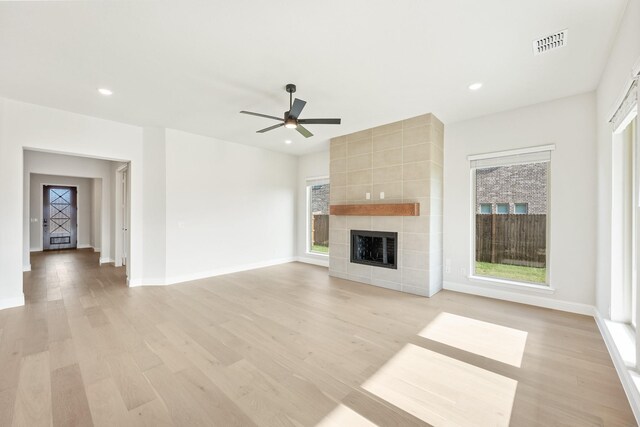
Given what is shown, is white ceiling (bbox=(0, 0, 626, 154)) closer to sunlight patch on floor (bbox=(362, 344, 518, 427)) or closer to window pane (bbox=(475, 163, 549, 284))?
window pane (bbox=(475, 163, 549, 284))

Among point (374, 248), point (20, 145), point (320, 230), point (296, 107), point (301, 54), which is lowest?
point (374, 248)

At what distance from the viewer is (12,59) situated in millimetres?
2641

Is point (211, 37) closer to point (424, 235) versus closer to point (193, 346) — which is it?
point (193, 346)

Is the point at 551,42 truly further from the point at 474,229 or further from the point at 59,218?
the point at 59,218

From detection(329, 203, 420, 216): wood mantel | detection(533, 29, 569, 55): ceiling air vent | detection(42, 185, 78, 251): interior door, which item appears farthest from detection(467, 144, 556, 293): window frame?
detection(42, 185, 78, 251): interior door

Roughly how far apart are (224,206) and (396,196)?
347cm

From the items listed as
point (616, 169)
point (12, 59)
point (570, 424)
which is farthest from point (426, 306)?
point (12, 59)

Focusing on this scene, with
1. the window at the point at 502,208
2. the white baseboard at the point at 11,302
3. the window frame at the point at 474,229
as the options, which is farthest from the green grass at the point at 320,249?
the white baseboard at the point at 11,302

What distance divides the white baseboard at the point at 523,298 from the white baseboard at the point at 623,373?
0.57 m

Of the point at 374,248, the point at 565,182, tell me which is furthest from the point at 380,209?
the point at 565,182

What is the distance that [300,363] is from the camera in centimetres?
230

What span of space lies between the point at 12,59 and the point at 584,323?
22.0 ft

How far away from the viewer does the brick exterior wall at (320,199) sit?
22.2ft

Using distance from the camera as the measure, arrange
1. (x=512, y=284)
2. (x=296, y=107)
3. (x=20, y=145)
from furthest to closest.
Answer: (x=512, y=284)
(x=20, y=145)
(x=296, y=107)
